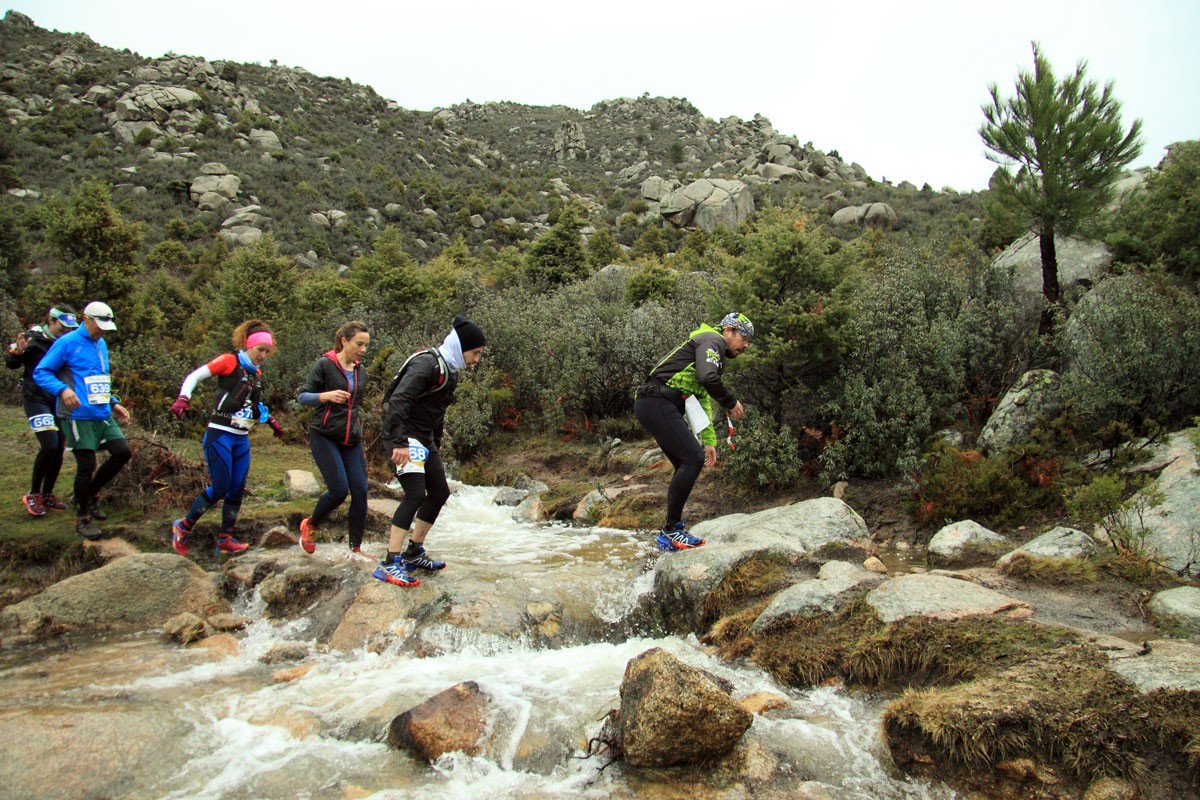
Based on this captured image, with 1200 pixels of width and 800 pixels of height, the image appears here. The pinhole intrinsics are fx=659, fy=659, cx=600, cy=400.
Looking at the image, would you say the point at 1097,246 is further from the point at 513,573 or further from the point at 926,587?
the point at 513,573

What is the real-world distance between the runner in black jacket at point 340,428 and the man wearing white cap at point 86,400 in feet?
7.19

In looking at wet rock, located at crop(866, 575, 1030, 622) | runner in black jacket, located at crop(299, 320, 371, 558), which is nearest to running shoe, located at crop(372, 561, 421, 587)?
runner in black jacket, located at crop(299, 320, 371, 558)

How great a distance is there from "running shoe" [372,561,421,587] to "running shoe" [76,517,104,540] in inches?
126

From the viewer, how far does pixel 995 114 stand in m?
11.9

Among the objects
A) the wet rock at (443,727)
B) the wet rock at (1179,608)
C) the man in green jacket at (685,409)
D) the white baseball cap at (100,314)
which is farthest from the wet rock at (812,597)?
the white baseball cap at (100,314)

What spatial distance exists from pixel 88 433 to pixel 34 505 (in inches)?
44.6

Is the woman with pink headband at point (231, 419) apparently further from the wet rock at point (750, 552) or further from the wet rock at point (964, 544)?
the wet rock at point (964, 544)

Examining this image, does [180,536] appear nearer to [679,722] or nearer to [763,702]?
[679,722]

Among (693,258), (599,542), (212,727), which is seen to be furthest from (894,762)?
(693,258)

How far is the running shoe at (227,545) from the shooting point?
709cm

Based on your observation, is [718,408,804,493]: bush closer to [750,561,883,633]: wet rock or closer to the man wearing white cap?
[750,561,883,633]: wet rock

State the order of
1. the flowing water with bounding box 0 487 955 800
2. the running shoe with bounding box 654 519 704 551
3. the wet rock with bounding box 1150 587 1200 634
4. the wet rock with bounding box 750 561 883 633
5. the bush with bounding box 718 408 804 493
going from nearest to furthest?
1. the flowing water with bounding box 0 487 955 800
2. the wet rock with bounding box 1150 587 1200 634
3. the wet rock with bounding box 750 561 883 633
4. the running shoe with bounding box 654 519 704 551
5. the bush with bounding box 718 408 804 493

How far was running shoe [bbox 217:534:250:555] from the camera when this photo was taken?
23.2ft

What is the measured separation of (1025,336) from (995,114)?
481cm
